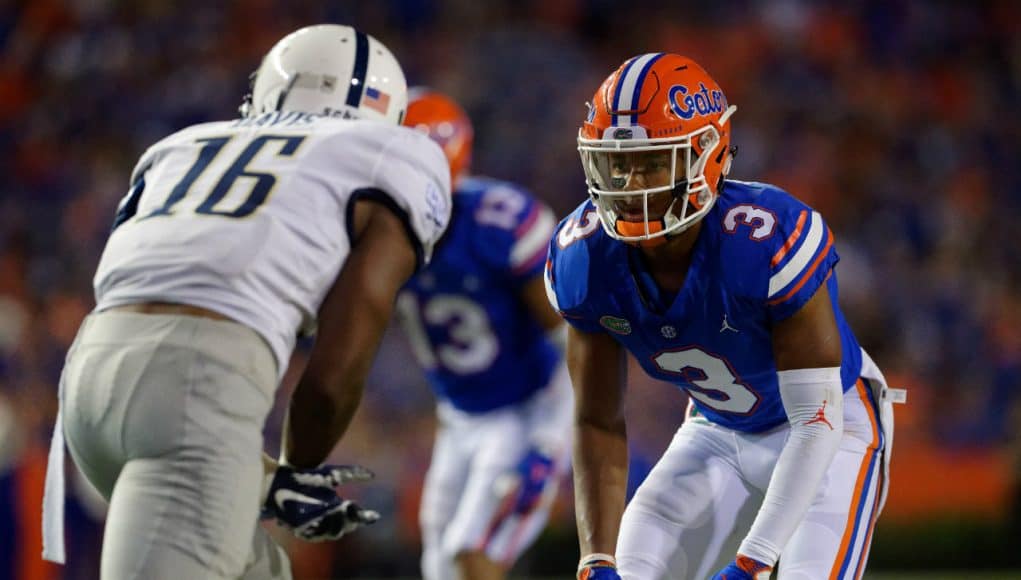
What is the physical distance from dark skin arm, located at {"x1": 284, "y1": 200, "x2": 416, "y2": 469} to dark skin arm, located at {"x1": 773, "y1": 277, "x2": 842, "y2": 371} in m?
0.80

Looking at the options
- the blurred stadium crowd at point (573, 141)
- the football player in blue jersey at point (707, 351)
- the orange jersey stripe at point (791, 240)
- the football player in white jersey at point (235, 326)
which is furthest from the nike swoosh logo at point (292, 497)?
the blurred stadium crowd at point (573, 141)

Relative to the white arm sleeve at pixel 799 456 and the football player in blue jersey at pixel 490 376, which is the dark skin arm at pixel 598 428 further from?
the football player in blue jersey at pixel 490 376

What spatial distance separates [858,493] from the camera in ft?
9.50

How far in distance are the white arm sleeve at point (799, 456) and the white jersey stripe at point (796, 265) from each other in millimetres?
179

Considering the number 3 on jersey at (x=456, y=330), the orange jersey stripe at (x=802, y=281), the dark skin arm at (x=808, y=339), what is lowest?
the number 3 on jersey at (x=456, y=330)

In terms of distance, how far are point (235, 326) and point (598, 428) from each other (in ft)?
3.35

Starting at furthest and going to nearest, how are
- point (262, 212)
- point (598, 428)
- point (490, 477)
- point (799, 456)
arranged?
point (490, 477) < point (598, 428) < point (799, 456) < point (262, 212)

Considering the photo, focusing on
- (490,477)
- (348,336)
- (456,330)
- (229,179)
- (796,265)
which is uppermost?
(229,179)

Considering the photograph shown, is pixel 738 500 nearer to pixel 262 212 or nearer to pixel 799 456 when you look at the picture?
pixel 799 456

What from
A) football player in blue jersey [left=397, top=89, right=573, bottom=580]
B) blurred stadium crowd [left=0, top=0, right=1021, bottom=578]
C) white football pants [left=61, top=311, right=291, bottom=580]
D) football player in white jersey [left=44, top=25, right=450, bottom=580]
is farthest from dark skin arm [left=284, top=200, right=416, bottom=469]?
blurred stadium crowd [left=0, top=0, right=1021, bottom=578]

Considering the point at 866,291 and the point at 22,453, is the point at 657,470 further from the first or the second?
the point at 866,291

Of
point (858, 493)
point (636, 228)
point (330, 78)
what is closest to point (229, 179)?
point (330, 78)

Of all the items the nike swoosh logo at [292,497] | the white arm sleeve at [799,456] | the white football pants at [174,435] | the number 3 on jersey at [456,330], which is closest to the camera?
the white football pants at [174,435]

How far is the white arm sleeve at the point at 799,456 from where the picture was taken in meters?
2.65
